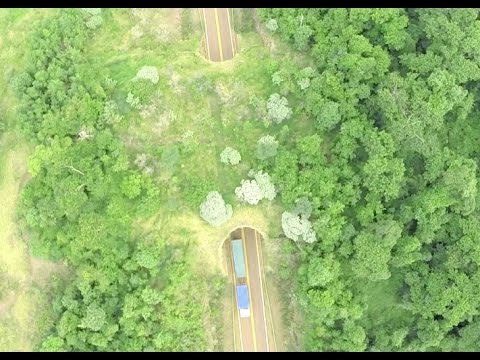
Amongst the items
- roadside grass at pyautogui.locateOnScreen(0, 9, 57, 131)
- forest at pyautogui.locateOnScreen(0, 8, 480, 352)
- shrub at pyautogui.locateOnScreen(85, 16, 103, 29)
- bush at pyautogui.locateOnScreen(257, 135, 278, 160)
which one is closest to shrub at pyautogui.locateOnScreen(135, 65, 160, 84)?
forest at pyautogui.locateOnScreen(0, 8, 480, 352)

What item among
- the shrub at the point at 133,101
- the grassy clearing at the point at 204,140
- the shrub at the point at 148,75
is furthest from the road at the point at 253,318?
the shrub at the point at 148,75

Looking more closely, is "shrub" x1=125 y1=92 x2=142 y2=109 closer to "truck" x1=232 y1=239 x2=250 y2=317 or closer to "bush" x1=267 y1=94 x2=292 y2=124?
"bush" x1=267 y1=94 x2=292 y2=124

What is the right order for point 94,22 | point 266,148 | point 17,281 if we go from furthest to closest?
1. point 94,22
2. point 17,281
3. point 266,148

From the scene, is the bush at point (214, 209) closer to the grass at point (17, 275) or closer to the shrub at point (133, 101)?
the shrub at point (133, 101)

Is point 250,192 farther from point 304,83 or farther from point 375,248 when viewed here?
point 375,248

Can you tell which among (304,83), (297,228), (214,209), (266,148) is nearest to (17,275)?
(214,209)

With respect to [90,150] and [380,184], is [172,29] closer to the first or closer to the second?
[90,150]

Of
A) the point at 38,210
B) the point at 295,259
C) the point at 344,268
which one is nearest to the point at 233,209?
the point at 295,259
